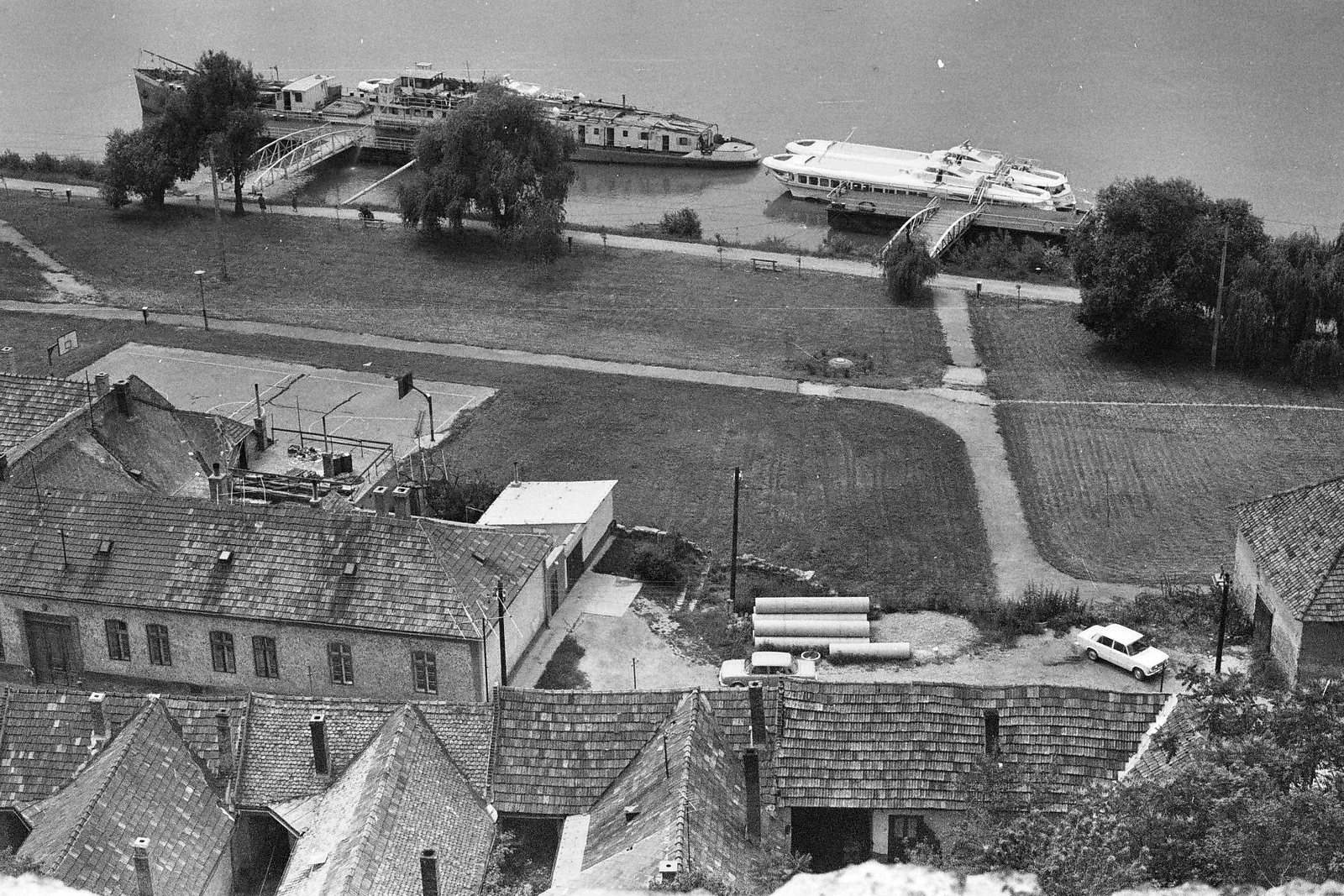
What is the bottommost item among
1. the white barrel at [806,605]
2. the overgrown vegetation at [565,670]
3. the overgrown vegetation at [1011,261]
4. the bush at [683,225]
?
the overgrown vegetation at [565,670]

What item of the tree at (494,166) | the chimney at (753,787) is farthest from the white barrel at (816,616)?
the tree at (494,166)

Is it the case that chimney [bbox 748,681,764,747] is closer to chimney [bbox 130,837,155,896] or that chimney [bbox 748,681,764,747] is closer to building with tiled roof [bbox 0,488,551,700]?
building with tiled roof [bbox 0,488,551,700]

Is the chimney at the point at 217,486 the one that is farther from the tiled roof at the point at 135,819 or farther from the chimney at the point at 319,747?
the chimney at the point at 319,747

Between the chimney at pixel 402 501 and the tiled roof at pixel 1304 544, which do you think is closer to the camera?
the tiled roof at pixel 1304 544

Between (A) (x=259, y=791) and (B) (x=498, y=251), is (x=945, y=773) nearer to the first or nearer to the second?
(A) (x=259, y=791)

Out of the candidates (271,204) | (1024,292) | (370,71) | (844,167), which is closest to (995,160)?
(844,167)
